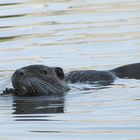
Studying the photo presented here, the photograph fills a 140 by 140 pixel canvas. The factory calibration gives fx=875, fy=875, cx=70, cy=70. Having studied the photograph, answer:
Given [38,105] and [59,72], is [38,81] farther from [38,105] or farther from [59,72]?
[38,105]

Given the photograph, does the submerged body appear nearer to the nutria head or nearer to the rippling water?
the nutria head

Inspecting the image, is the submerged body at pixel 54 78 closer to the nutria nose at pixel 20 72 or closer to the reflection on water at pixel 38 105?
the nutria nose at pixel 20 72

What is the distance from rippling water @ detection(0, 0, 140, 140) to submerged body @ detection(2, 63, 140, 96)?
18 centimetres

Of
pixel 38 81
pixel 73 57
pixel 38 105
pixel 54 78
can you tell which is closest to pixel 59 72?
pixel 54 78

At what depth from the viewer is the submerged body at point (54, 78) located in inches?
448

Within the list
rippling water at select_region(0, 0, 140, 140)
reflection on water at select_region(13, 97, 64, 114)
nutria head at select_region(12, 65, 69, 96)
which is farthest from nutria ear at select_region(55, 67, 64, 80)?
reflection on water at select_region(13, 97, 64, 114)

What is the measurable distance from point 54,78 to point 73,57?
2.46 m

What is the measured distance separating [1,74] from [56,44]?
2271 mm

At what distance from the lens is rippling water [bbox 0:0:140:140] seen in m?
9.11

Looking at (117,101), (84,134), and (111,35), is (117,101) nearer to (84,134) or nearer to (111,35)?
(84,134)

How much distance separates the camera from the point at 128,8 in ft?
62.7

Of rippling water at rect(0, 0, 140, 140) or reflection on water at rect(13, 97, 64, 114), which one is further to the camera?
reflection on water at rect(13, 97, 64, 114)

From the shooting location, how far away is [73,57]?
47.1 ft

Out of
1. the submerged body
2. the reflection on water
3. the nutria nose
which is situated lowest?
the reflection on water
